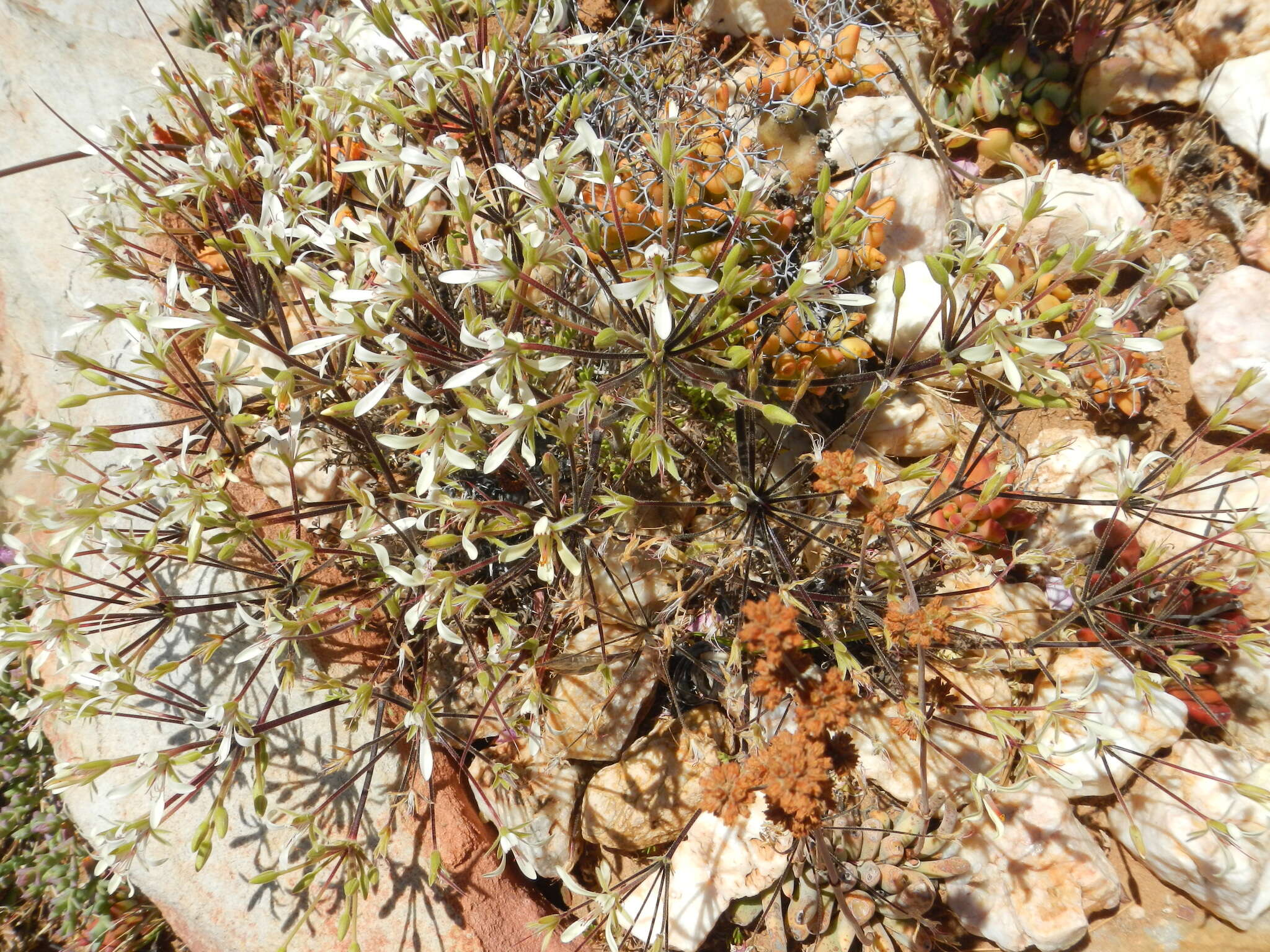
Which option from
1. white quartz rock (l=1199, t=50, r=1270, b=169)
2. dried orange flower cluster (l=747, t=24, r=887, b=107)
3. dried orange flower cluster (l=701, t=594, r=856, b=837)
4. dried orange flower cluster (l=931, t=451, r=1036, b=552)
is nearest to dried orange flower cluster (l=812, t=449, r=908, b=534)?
dried orange flower cluster (l=701, t=594, r=856, b=837)

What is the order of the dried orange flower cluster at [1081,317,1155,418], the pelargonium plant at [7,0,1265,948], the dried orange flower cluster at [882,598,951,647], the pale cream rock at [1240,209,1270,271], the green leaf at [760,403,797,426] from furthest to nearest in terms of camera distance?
the pale cream rock at [1240,209,1270,271] → the dried orange flower cluster at [1081,317,1155,418] → the pelargonium plant at [7,0,1265,948] → the dried orange flower cluster at [882,598,951,647] → the green leaf at [760,403,797,426]

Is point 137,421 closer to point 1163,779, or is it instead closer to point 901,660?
point 901,660

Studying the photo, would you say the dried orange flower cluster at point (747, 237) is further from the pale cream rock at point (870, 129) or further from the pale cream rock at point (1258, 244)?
the pale cream rock at point (1258, 244)

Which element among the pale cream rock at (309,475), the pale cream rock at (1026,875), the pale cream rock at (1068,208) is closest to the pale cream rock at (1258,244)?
the pale cream rock at (1068,208)

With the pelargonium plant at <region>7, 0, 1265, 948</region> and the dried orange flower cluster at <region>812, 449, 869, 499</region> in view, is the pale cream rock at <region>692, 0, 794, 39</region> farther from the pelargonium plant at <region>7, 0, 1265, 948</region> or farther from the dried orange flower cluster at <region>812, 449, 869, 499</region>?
the dried orange flower cluster at <region>812, 449, 869, 499</region>

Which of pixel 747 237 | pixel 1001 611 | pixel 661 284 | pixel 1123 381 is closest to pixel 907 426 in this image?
pixel 1001 611
